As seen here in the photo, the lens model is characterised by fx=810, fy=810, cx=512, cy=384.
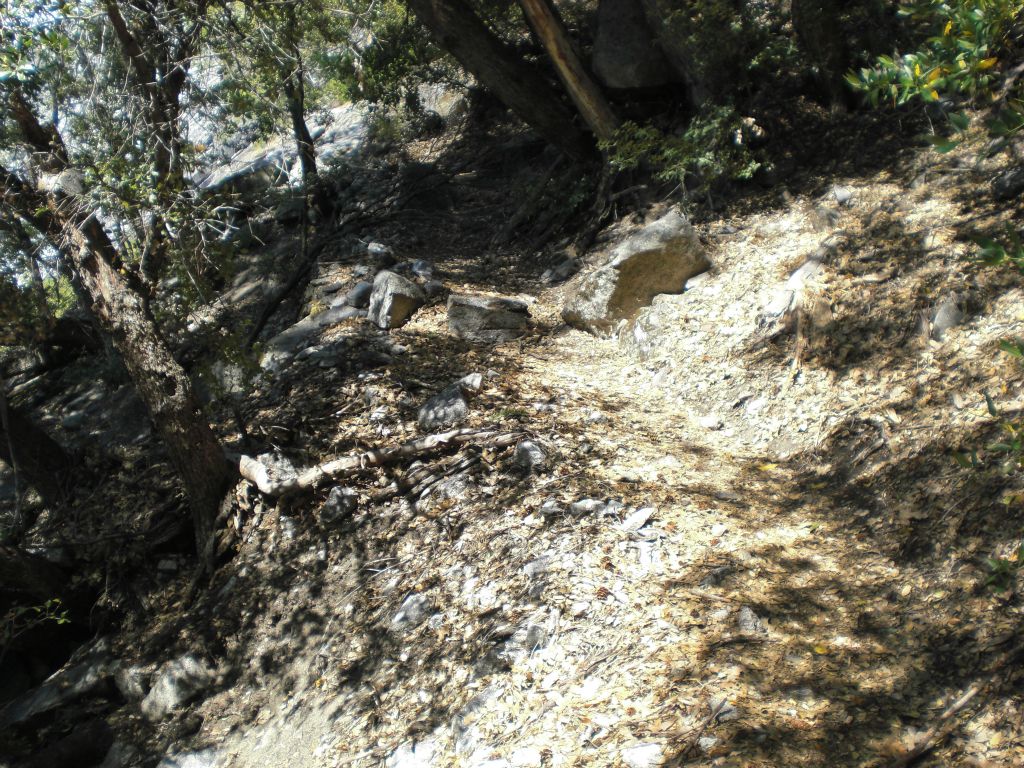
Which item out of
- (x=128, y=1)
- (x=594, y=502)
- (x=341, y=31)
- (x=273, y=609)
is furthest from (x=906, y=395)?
(x=341, y=31)

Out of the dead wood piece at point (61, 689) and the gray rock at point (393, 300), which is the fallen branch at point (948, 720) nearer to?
the dead wood piece at point (61, 689)

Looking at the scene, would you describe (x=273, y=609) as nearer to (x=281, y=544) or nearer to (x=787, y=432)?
(x=281, y=544)

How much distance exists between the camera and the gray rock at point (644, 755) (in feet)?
9.93

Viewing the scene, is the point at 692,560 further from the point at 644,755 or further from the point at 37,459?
the point at 37,459

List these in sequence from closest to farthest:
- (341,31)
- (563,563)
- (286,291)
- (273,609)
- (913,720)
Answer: (913,720) → (563,563) → (273,609) → (341,31) → (286,291)

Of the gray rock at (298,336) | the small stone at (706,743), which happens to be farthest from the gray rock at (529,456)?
the gray rock at (298,336)

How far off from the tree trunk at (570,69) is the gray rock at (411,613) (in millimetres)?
5708

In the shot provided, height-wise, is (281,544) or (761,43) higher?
(761,43)

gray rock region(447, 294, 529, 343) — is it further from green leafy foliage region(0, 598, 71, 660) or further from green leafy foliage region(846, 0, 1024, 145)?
green leafy foliage region(846, 0, 1024, 145)

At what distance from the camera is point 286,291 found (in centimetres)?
949

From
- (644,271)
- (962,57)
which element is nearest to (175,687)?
(644,271)

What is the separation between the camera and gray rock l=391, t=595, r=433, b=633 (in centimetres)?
437

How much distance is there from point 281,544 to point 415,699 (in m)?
1.89

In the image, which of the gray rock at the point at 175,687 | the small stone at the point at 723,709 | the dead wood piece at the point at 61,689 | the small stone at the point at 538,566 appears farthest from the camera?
the dead wood piece at the point at 61,689
